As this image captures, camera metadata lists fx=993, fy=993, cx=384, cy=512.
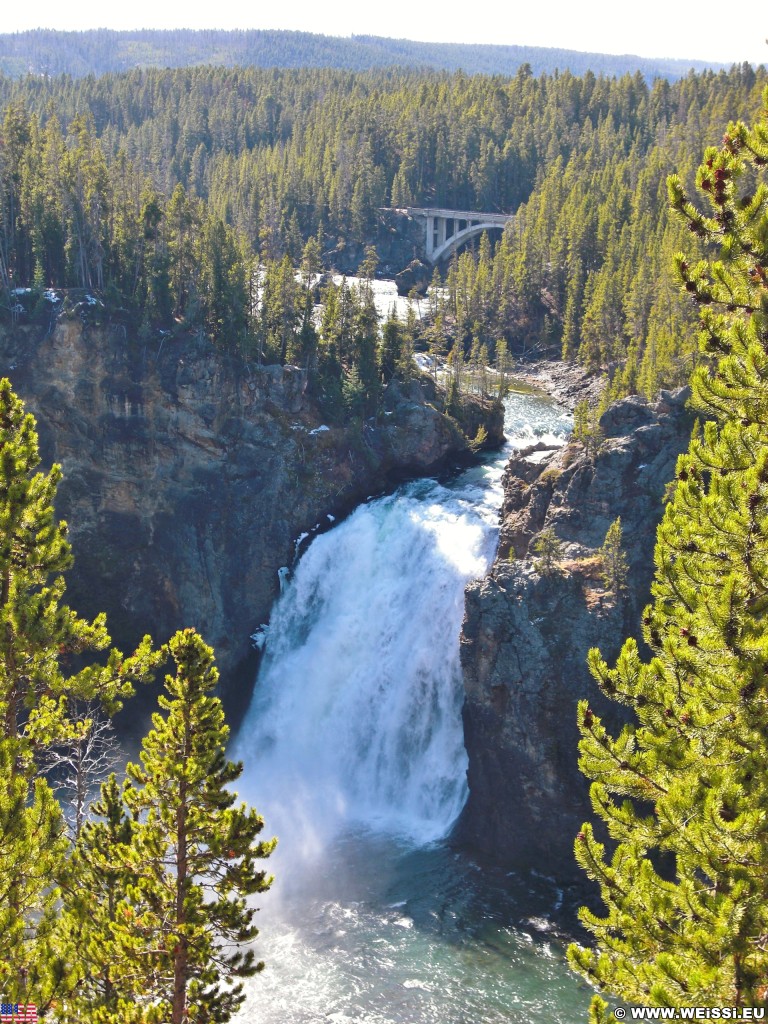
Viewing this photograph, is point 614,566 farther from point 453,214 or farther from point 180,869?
point 453,214

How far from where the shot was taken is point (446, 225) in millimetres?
141750

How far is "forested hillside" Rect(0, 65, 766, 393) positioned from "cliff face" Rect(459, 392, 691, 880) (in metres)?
10.1

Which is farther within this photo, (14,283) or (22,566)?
(14,283)

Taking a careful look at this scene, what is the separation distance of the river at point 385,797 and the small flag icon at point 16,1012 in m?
17.8

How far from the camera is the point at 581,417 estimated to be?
Result: 51625 millimetres

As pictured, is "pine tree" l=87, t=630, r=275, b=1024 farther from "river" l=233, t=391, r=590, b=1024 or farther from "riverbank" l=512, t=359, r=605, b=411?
"riverbank" l=512, t=359, r=605, b=411

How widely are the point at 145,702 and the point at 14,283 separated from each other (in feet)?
94.2

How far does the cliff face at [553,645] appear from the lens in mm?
42531

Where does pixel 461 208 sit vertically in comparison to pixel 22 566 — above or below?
above

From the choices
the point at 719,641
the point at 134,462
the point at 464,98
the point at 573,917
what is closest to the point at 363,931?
the point at 573,917

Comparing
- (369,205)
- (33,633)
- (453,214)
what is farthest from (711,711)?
(453,214)

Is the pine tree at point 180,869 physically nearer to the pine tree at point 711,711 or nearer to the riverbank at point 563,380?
the pine tree at point 711,711

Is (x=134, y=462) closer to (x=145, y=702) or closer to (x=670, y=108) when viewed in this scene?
(x=145, y=702)

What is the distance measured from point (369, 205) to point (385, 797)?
10336 cm
